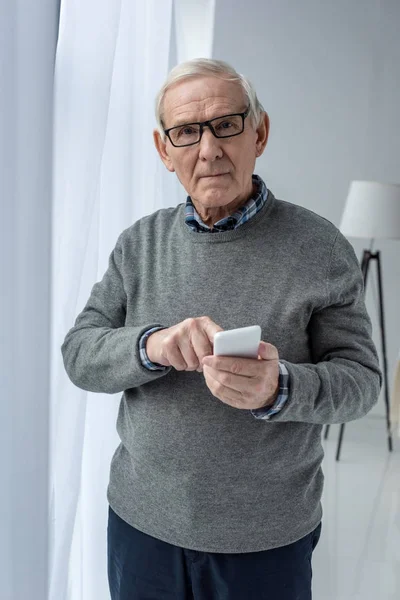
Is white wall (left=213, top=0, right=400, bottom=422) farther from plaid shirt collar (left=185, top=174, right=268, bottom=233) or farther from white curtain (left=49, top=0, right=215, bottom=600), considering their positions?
plaid shirt collar (left=185, top=174, right=268, bottom=233)

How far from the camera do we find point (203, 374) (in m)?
1.12

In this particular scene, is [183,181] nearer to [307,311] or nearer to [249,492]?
[307,311]

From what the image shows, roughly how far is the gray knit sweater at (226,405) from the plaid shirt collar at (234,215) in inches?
0.5

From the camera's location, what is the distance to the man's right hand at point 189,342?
0.99 m

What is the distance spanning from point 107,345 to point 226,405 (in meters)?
0.21

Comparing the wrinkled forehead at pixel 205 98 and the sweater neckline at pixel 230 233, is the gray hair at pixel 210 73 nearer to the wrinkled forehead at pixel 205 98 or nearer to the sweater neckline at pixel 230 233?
the wrinkled forehead at pixel 205 98

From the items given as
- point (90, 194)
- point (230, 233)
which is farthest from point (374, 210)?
point (230, 233)

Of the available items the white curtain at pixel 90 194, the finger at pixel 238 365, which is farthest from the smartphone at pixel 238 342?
the white curtain at pixel 90 194

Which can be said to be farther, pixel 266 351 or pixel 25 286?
pixel 25 286

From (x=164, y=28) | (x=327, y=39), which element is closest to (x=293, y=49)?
(x=327, y=39)

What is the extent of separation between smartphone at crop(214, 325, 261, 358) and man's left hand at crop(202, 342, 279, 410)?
0.01 metres

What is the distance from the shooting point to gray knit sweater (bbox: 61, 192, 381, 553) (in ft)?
3.74

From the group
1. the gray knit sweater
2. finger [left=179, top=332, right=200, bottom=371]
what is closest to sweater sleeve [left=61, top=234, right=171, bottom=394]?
the gray knit sweater

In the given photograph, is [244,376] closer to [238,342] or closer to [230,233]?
[238,342]
